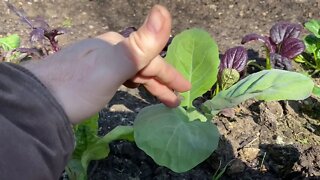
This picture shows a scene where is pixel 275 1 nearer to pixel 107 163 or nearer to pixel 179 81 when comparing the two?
pixel 107 163

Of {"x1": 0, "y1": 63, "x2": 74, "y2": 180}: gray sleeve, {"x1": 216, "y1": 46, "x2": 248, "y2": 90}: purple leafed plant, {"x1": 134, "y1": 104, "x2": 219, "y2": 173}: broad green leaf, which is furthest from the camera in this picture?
{"x1": 216, "y1": 46, "x2": 248, "y2": 90}: purple leafed plant

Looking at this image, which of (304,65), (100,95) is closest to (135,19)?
(304,65)

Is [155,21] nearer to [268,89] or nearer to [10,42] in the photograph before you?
[268,89]

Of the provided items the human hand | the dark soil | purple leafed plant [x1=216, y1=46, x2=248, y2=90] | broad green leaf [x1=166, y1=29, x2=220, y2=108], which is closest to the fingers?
the human hand

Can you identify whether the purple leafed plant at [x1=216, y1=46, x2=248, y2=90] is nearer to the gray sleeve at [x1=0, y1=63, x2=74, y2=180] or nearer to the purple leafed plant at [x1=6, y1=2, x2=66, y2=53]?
the purple leafed plant at [x1=6, y1=2, x2=66, y2=53]

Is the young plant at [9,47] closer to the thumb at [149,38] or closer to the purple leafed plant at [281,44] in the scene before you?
the purple leafed plant at [281,44]

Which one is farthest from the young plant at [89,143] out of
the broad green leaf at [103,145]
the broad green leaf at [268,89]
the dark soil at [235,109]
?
the broad green leaf at [268,89]
